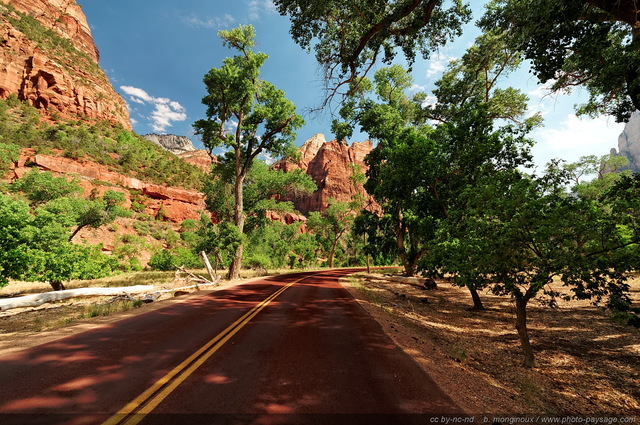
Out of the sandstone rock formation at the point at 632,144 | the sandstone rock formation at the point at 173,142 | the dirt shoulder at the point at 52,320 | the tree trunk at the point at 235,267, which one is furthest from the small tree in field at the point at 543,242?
the sandstone rock formation at the point at 173,142

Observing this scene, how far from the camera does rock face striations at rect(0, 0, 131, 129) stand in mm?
56156

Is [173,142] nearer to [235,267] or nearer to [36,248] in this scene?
[235,267]

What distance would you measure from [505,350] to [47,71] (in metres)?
94.4

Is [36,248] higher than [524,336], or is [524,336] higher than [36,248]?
[36,248]

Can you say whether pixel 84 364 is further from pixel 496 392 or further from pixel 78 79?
pixel 78 79

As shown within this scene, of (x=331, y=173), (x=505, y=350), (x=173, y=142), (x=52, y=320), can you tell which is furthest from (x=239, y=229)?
(x=173, y=142)

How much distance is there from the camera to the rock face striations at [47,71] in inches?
2211

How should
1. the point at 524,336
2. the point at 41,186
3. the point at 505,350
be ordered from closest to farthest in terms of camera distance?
the point at 524,336 < the point at 505,350 < the point at 41,186

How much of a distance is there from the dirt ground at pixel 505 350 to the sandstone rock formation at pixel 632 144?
19117 cm

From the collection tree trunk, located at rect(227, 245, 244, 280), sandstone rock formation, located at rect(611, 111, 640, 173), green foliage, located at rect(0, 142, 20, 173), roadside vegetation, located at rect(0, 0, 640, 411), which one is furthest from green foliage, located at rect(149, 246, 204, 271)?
sandstone rock formation, located at rect(611, 111, 640, 173)

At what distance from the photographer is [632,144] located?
137625 millimetres

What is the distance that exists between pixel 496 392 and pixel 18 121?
254 feet

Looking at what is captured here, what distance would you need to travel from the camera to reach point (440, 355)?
19.0 ft

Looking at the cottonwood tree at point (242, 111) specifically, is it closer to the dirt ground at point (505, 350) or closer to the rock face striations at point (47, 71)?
the dirt ground at point (505, 350)
